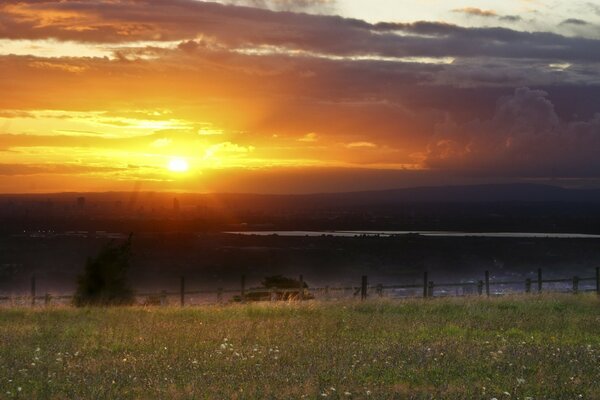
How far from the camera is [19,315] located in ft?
83.7

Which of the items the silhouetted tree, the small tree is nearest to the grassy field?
the small tree

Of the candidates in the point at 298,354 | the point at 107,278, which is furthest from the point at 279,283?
the point at 298,354

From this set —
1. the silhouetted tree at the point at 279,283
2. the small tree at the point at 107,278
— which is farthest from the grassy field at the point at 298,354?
the silhouetted tree at the point at 279,283

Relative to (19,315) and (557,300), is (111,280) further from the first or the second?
(557,300)

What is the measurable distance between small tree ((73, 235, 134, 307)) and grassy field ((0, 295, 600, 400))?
10038 millimetres

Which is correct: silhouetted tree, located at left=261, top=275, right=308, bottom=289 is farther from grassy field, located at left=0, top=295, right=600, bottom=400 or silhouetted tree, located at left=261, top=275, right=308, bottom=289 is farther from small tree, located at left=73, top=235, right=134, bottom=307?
grassy field, located at left=0, top=295, right=600, bottom=400

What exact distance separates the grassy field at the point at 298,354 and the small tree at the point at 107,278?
32.9 ft

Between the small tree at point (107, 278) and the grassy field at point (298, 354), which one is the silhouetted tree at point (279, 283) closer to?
the small tree at point (107, 278)

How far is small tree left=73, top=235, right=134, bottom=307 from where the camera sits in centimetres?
3628

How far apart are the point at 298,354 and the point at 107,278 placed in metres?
22.5

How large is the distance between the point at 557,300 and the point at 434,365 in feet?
54.2

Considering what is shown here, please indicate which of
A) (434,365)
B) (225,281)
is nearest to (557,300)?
(434,365)

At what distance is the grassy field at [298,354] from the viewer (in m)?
13.0

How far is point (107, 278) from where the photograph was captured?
122 feet
